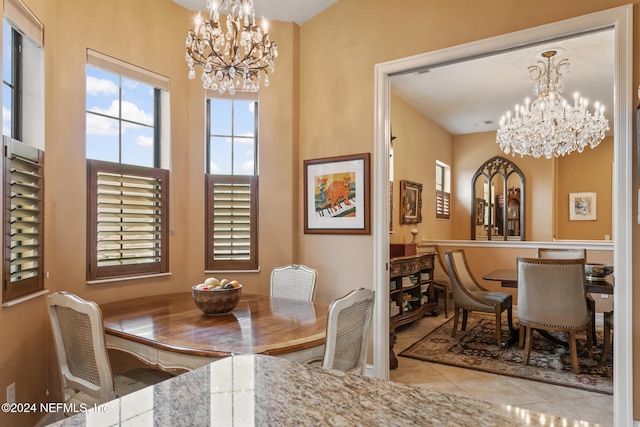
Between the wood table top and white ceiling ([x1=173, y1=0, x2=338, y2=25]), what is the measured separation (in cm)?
247

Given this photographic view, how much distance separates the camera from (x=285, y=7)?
139 inches

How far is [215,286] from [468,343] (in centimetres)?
315

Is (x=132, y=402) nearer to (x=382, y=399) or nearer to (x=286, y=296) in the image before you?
(x=382, y=399)

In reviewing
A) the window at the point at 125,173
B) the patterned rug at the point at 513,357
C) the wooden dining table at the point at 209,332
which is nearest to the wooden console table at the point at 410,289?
the patterned rug at the point at 513,357

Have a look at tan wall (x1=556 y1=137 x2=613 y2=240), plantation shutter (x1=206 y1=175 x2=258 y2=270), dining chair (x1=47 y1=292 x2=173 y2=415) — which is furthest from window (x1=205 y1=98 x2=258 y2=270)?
tan wall (x1=556 y1=137 x2=613 y2=240)

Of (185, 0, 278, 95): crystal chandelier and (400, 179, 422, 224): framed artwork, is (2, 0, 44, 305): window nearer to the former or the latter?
(185, 0, 278, 95): crystal chandelier

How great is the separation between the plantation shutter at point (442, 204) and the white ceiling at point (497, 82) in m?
1.34

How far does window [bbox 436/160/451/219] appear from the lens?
7094 mm

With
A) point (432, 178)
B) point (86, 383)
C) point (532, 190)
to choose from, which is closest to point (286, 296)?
point (86, 383)

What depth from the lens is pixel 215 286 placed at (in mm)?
2469

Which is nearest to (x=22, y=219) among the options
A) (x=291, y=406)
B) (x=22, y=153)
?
(x=22, y=153)

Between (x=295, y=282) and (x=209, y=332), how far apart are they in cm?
123

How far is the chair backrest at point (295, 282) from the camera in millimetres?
3135

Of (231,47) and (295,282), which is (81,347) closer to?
(295,282)
